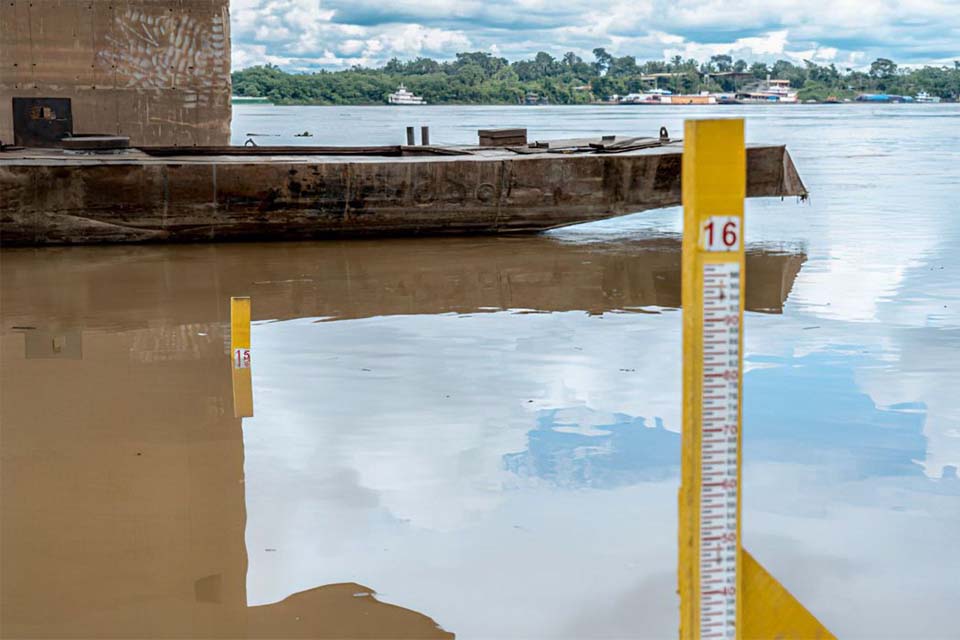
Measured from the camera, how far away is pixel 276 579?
4797mm

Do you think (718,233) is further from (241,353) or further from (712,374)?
(241,353)

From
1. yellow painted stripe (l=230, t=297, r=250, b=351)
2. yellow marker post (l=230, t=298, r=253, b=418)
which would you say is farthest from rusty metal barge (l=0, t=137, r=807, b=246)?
yellow painted stripe (l=230, t=297, r=250, b=351)

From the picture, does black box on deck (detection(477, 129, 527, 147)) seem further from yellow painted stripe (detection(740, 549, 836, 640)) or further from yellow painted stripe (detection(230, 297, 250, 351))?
yellow painted stripe (detection(740, 549, 836, 640))

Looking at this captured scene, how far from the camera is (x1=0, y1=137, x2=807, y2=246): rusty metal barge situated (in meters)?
14.1

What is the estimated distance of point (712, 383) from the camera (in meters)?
3.21

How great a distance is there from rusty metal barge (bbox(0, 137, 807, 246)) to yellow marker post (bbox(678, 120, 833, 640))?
38.6ft

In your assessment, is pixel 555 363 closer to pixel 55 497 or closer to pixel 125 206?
pixel 55 497

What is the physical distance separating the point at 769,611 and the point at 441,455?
3034mm

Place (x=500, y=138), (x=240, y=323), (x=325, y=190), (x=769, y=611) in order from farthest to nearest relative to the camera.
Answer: (x=500, y=138), (x=325, y=190), (x=240, y=323), (x=769, y=611)

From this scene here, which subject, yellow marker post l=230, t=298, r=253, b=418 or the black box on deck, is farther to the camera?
the black box on deck

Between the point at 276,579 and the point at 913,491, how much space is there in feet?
10.0

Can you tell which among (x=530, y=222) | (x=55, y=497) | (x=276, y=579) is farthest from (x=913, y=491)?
(x=530, y=222)

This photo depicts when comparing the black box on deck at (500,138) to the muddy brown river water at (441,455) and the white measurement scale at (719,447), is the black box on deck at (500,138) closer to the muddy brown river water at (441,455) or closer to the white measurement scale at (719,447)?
the muddy brown river water at (441,455)

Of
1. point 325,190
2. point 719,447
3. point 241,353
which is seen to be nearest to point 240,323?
point 241,353
